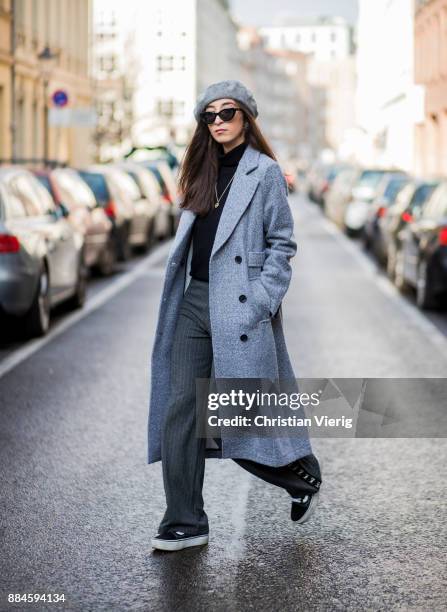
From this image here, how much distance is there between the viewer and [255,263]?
5.27 meters

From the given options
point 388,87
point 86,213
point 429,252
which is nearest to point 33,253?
point 429,252

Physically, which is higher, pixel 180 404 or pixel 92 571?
pixel 180 404

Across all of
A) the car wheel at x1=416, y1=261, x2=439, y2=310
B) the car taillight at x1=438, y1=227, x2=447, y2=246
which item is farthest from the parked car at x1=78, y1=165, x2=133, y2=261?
the car taillight at x1=438, y1=227, x2=447, y2=246

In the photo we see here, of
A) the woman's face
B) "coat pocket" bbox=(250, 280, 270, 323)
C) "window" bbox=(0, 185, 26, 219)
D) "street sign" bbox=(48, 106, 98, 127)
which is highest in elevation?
"street sign" bbox=(48, 106, 98, 127)

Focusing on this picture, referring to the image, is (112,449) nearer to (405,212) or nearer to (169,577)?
(169,577)

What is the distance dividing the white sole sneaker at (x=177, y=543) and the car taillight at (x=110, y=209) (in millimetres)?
16970

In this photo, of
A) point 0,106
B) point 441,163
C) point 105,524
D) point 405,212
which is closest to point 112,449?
point 105,524

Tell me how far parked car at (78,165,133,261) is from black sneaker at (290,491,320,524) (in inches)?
618

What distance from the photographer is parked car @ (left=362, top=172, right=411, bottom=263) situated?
78.1 ft

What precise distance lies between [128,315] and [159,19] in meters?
47.5

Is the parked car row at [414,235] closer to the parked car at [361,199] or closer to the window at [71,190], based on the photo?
the window at [71,190]

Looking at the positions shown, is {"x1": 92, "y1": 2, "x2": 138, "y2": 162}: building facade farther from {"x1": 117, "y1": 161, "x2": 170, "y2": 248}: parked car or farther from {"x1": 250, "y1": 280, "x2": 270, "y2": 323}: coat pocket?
{"x1": 250, "y1": 280, "x2": 270, "y2": 323}: coat pocket

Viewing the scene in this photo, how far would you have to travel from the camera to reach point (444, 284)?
1540 centimetres

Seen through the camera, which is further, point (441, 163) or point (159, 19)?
point (159, 19)
